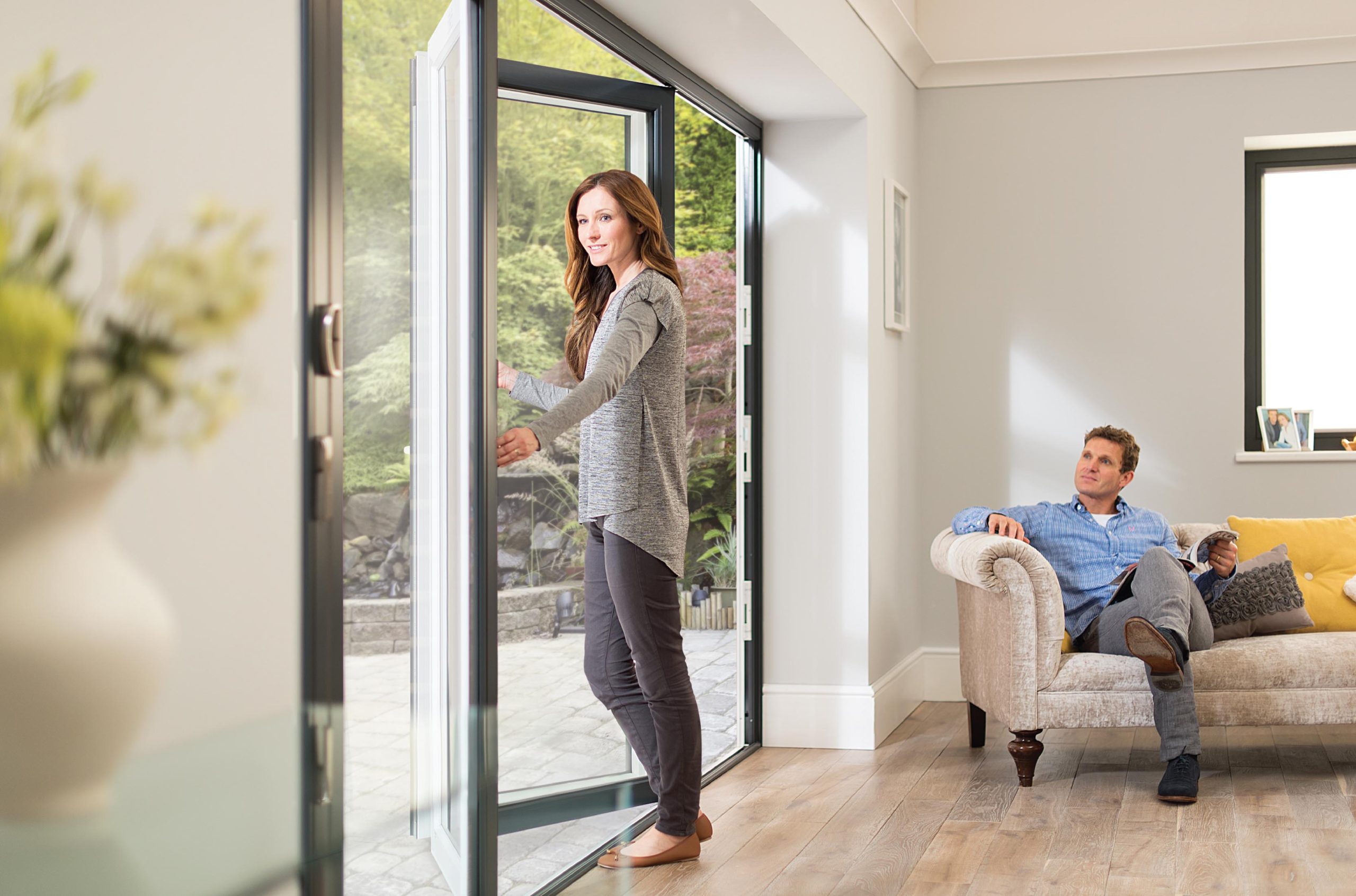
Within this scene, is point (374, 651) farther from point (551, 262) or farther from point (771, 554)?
point (771, 554)

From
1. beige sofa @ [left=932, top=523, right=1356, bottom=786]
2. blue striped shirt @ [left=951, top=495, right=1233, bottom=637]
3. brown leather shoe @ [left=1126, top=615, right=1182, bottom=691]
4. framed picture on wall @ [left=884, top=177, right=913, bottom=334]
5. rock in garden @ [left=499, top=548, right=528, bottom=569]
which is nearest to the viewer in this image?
rock in garden @ [left=499, top=548, right=528, bottom=569]

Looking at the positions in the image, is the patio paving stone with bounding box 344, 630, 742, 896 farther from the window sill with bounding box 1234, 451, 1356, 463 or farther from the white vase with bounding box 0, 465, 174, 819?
the window sill with bounding box 1234, 451, 1356, 463

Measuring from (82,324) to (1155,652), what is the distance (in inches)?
108

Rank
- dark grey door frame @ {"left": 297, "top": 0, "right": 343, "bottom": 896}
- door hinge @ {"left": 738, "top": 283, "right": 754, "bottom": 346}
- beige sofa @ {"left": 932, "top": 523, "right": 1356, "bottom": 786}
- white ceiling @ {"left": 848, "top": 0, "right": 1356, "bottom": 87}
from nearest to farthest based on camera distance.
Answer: dark grey door frame @ {"left": 297, "top": 0, "right": 343, "bottom": 896}
beige sofa @ {"left": 932, "top": 523, "right": 1356, "bottom": 786}
door hinge @ {"left": 738, "top": 283, "right": 754, "bottom": 346}
white ceiling @ {"left": 848, "top": 0, "right": 1356, "bottom": 87}

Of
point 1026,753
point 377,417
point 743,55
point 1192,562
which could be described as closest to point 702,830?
point 1026,753

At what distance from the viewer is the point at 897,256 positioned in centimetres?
434

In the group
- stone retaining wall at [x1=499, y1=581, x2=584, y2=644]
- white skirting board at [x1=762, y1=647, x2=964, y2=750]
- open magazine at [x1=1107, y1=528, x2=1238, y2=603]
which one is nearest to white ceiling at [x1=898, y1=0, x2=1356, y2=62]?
open magazine at [x1=1107, y1=528, x2=1238, y2=603]

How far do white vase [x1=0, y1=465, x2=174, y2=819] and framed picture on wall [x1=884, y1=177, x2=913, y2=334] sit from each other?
3203mm

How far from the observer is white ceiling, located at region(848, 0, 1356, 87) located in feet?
14.4

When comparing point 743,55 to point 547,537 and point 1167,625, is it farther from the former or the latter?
point 1167,625

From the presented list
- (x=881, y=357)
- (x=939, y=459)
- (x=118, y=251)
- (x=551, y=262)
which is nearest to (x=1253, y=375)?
(x=939, y=459)

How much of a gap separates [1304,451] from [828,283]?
2001 mm

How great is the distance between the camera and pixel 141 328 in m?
1.17

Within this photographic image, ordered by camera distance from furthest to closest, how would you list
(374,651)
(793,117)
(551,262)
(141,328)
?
(793,117)
(551,262)
(374,651)
(141,328)
